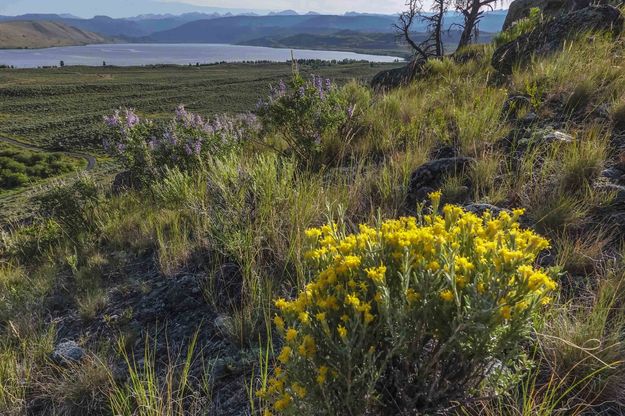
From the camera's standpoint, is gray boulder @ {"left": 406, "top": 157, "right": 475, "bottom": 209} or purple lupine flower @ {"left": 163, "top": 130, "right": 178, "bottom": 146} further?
purple lupine flower @ {"left": 163, "top": 130, "right": 178, "bottom": 146}

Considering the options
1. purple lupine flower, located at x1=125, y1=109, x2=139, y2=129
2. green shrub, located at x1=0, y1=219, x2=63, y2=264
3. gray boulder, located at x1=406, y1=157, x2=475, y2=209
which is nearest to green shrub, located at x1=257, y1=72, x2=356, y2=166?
gray boulder, located at x1=406, y1=157, x2=475, y2=209

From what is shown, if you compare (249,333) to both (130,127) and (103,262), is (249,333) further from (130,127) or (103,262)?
(130,127)

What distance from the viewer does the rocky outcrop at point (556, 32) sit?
6.82 m

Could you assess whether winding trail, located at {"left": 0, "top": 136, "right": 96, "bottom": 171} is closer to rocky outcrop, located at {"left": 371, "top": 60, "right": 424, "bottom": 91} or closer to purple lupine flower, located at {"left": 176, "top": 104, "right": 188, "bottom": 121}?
rocky outcrop, located at {"left": 371, "top": 60, "right": 424, "bottom": 91}

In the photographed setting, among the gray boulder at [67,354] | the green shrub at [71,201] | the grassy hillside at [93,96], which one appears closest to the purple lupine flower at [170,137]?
the green shrub at [71,201]

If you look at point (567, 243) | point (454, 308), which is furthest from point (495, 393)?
point (567, 243)

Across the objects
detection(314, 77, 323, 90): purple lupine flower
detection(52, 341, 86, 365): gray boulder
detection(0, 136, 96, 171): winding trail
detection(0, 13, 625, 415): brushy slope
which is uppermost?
detection(314, 77, 323, 90): purple lupine flower

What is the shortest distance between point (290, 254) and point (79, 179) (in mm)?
5515

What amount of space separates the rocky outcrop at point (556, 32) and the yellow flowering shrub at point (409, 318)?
6470 mm

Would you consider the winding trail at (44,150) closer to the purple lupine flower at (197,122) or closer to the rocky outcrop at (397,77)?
the rocky outcrop at (397,77)

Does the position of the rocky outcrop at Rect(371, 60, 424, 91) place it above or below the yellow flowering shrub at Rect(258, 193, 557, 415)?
above

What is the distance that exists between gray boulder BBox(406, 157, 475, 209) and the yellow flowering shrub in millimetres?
1829

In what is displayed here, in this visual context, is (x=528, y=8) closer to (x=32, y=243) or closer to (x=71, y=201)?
(x=71, y=201)

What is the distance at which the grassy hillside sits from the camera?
60719 mm
